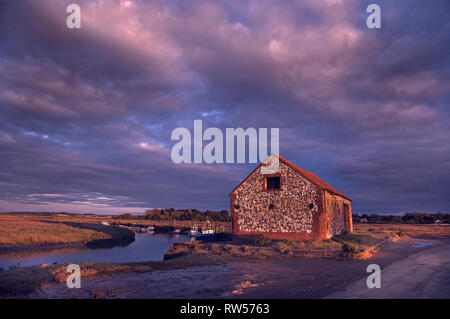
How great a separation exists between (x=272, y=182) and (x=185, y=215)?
299 ft

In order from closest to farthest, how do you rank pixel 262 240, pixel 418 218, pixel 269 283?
1. pixel 269 283
2. pixel 262 240
3. pixel 418 218

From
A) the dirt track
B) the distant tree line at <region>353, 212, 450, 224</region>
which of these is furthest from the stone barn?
the distant tree line at <region>353, 212, 450, 224</region>

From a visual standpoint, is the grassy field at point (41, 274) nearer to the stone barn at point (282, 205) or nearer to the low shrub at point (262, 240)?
the low shrub at point (262, 240)

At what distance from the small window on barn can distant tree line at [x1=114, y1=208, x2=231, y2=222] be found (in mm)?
68390

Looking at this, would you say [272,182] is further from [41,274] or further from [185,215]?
[185,215]

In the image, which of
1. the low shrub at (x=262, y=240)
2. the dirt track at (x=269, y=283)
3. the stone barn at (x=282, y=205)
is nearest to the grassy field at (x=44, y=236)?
the stone barn at (x=282, y=205)

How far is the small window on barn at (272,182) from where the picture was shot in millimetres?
29312

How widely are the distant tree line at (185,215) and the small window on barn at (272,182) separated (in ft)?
224

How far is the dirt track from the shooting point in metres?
10.6

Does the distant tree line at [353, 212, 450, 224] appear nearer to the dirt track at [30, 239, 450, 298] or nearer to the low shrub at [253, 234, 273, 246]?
the low shrub at [253, 234, 273, 246]

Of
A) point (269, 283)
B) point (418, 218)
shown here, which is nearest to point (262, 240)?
point (269, 283)

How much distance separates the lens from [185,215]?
116 metres
